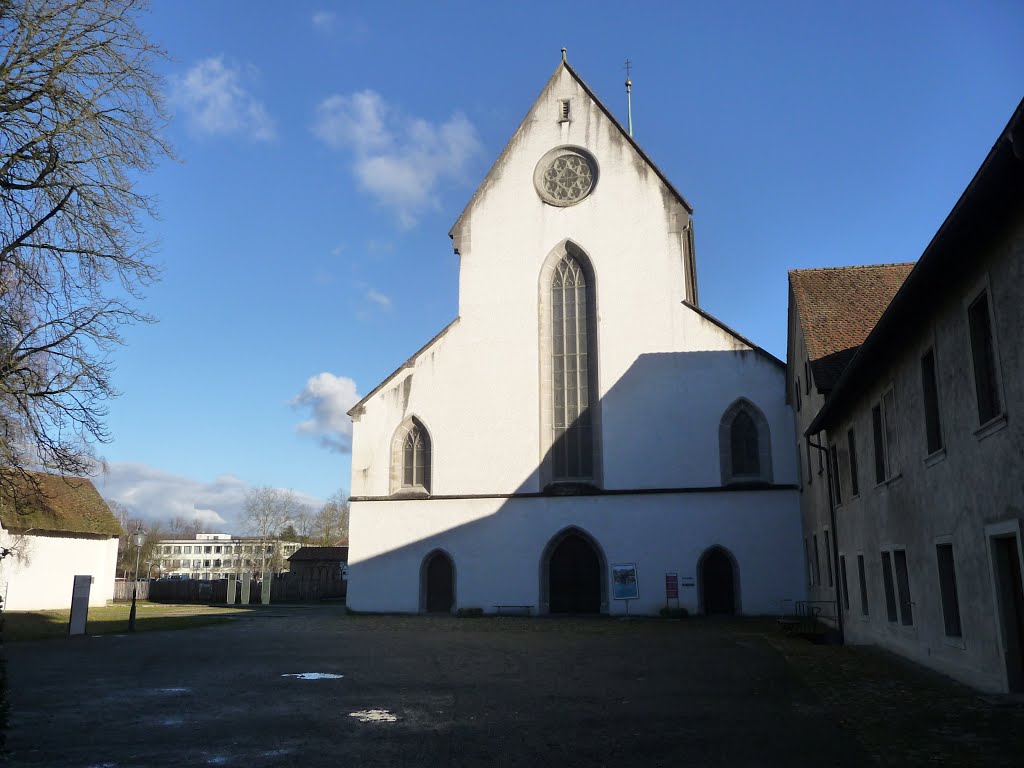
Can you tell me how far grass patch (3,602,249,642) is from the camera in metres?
22.6

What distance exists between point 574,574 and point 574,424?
5.26 m

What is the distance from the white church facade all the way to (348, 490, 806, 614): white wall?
6cm

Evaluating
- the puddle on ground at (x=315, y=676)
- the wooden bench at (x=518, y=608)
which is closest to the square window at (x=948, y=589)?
the puddle on ground at (x=315, y=676)

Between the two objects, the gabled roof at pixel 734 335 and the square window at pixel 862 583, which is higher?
the gabled roof at pixel 734 335

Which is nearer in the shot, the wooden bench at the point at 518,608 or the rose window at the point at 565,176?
the wooden bench at the point at 518,608

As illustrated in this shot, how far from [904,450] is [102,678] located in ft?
42.9

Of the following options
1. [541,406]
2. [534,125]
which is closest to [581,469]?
[541,406]

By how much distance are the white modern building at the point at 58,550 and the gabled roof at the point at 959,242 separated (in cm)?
3057

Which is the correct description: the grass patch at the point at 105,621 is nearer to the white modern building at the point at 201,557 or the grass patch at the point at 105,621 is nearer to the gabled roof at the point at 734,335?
the gabled roof at the point at 734,335

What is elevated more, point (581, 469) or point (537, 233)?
point (537, 233)

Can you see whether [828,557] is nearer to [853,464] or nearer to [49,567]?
[853,464]

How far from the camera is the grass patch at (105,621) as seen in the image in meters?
22.6

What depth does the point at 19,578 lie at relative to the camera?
34594 millimetres

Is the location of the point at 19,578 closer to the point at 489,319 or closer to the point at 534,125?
the point at 489,319
